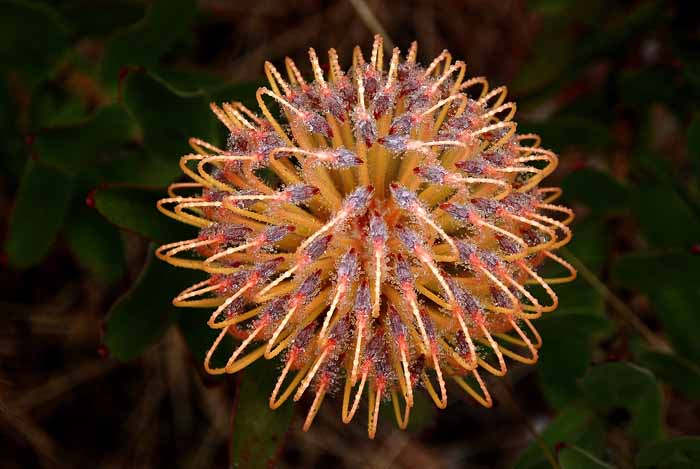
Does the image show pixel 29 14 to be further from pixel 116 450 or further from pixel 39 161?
Answer: pixel 116 450

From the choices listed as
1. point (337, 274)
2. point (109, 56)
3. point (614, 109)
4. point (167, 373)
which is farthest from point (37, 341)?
point (614, 109)

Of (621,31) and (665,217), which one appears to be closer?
(665,217)

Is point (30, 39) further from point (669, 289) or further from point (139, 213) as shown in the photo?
point (669, 289)

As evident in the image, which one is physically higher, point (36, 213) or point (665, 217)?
point (665, 217)

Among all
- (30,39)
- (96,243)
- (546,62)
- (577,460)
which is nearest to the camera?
(577,460)

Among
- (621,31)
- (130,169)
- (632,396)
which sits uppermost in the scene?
(621,31)

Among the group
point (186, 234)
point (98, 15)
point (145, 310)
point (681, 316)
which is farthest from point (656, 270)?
point (98, 15)

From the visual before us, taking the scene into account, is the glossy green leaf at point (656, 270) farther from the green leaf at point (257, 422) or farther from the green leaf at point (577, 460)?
the green leaf at point (257, 422)
